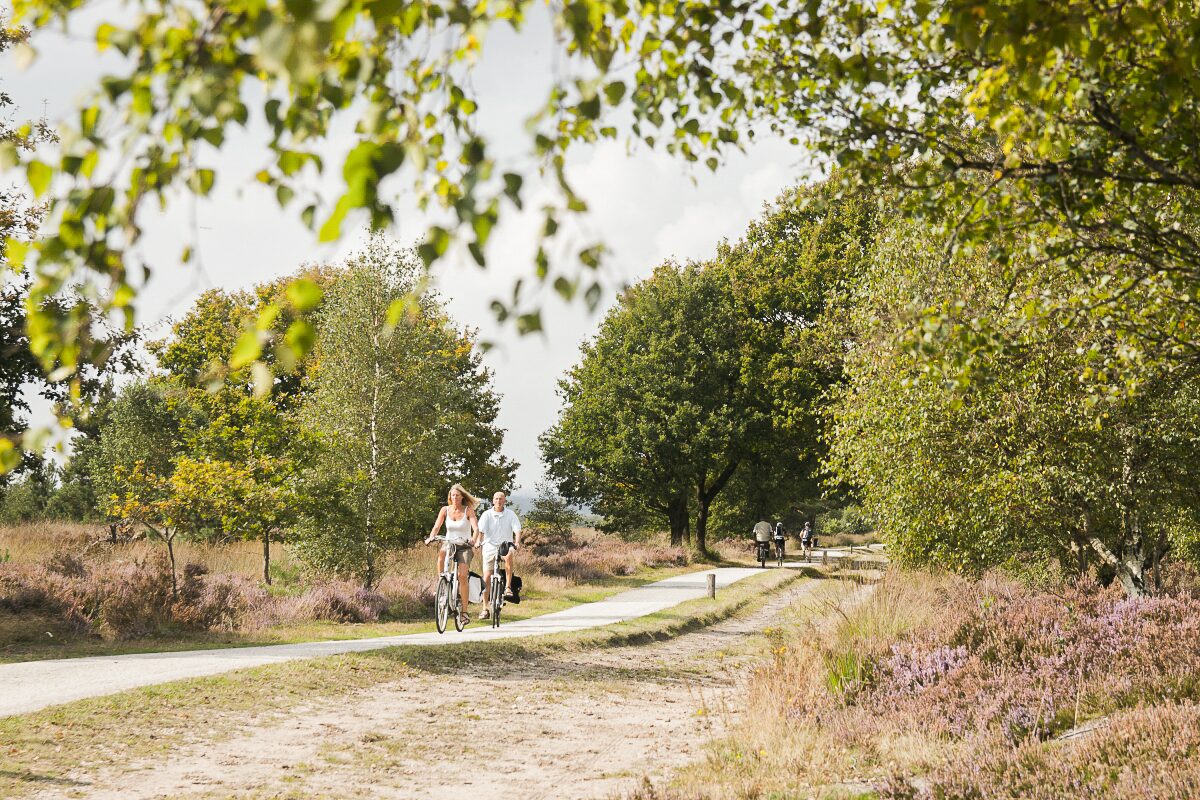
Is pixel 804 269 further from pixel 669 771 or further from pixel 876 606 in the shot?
pixel 669 771

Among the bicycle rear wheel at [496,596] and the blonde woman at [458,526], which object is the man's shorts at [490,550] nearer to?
the blonde woman at [458,526]

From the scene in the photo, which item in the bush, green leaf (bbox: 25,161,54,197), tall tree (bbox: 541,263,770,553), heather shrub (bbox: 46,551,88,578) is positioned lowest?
the bush

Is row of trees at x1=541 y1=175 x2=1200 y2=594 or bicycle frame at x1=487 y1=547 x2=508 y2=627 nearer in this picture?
row of trees at x1=541 y1=175 x2=1200 y2=594

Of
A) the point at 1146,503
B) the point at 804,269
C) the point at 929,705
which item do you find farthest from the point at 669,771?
the point at 804,269

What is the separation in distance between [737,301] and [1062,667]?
30761mm

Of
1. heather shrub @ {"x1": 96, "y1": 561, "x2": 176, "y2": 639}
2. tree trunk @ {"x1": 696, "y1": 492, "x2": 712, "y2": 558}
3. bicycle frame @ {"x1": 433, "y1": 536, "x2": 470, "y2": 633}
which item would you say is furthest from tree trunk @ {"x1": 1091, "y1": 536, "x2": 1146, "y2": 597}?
tree trunk @ {"x1": 696, "y1": 492, "x2": 712, "y2": 558}

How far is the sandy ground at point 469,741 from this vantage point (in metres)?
7.26

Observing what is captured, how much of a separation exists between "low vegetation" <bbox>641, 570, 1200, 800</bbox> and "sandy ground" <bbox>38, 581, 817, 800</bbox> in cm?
98

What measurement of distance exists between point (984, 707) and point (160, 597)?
1329 centimetres

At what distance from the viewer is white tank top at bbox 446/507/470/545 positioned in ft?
46.5

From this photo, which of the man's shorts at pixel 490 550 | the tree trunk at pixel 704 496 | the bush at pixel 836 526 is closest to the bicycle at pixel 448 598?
the man's shorts at pixel 490 550

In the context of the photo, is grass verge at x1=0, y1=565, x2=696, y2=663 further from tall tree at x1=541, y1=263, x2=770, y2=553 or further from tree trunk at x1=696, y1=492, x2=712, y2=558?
tree trunk at x1=696, y1=492, x2=712, y2=558

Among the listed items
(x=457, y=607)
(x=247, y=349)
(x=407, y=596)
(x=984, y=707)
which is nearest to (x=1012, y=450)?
(x=984, y=707)

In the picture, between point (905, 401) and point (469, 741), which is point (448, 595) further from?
point (905, 401)
